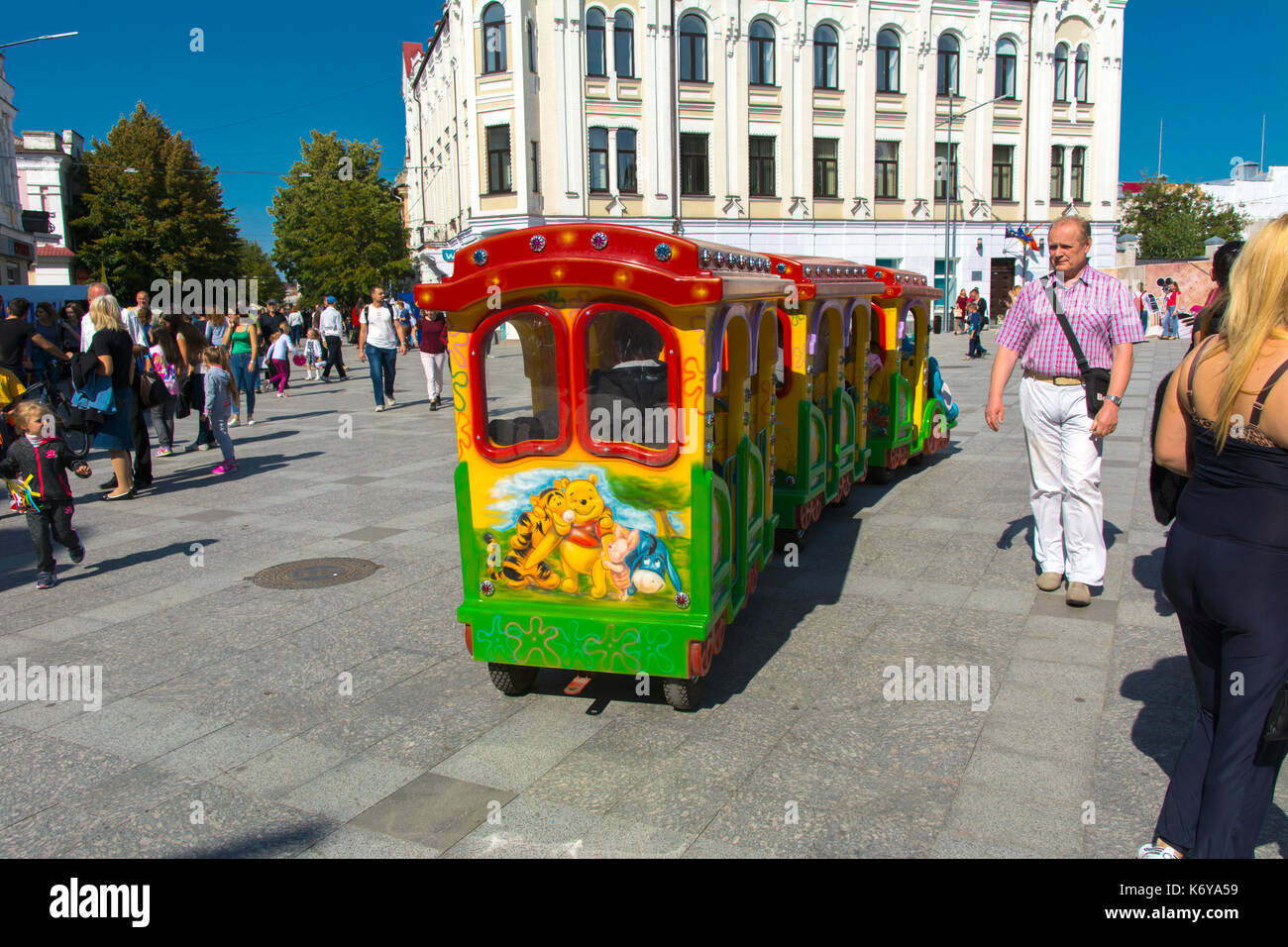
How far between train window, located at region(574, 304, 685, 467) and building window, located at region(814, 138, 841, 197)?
110 feet

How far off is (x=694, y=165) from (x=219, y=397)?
26.5 m

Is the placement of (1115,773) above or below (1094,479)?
below

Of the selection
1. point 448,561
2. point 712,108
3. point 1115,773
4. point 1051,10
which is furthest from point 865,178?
point 1115,773

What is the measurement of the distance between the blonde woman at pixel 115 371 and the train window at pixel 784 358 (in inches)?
254

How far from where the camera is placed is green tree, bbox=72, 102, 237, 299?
45.4m

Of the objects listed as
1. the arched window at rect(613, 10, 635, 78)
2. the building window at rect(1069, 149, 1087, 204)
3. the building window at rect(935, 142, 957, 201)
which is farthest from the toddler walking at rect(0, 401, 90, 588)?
the building window at rect(1069, 149, 1087, 204)

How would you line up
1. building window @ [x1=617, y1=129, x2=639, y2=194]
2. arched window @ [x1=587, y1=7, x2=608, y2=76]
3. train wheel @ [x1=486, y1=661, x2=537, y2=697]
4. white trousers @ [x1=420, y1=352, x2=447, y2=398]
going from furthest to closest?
building window @ [x1=617, y1=129, x2=639, y2=194] < arched window @ [x1=587, y1=7, x2=608, y2=76] < white trousers @ [x1=420, y1=352, x2=447, y2=398] < train wheel @ [x1=486, y1=661, x2=537, y2=697]

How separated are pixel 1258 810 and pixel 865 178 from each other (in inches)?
1413

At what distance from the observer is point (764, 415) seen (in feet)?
19.2

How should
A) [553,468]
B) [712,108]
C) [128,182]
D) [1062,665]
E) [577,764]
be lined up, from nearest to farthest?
[577,764]
[553,468]
[1062,665]
[712,108]
[128,182]

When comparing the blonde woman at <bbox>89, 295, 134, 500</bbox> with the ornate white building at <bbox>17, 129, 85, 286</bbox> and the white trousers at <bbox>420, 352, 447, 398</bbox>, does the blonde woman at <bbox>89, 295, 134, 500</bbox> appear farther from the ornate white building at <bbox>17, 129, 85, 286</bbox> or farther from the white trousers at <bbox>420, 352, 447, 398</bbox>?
the ornate white building at <bbox>17, 129, 85, 286</bbox>

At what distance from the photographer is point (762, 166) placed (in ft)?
115

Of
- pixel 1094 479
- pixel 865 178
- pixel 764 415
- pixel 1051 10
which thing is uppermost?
pixel 1051 10
